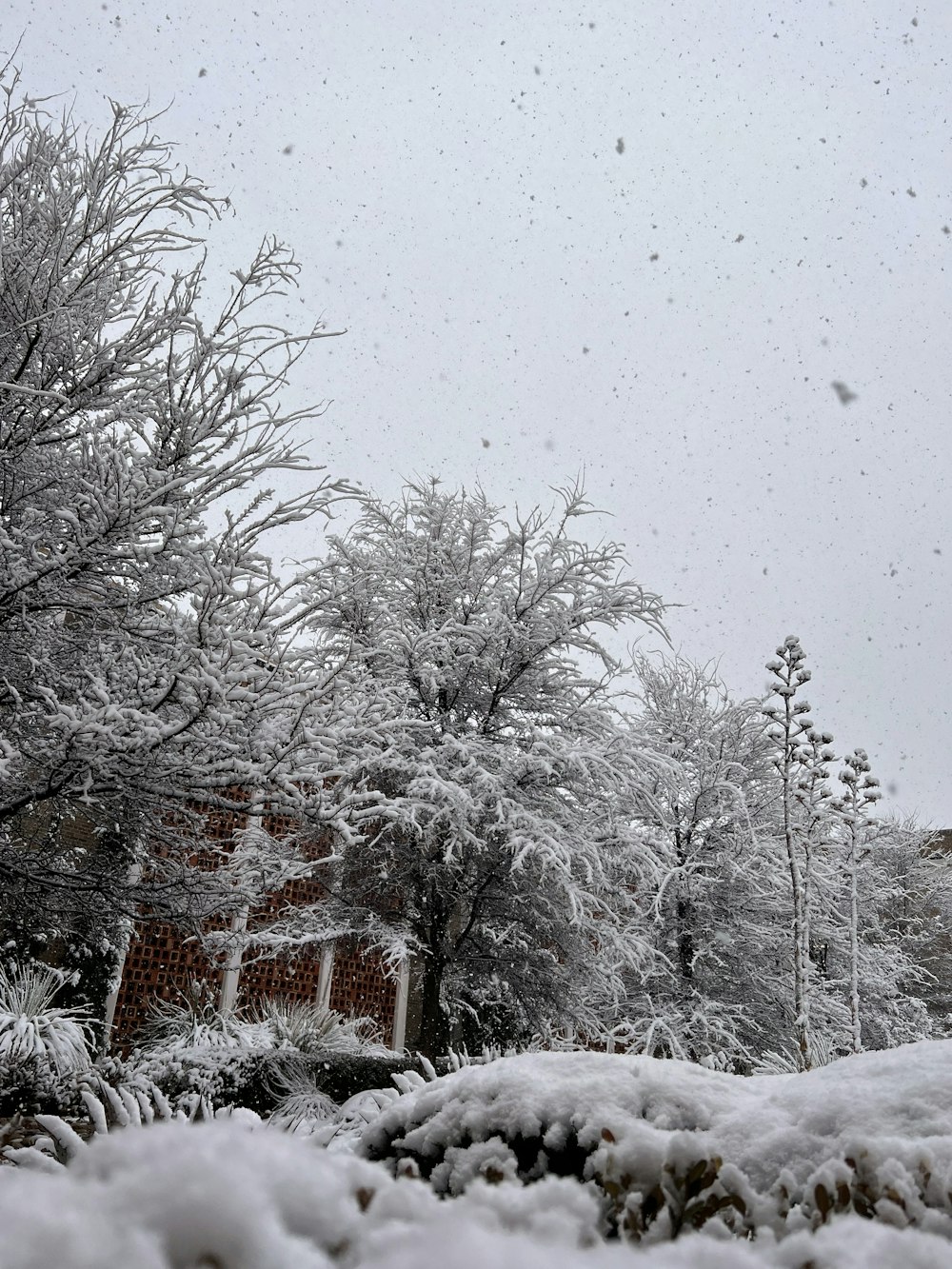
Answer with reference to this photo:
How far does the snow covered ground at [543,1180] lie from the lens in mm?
965

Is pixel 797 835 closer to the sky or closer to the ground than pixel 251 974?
closer to the sky

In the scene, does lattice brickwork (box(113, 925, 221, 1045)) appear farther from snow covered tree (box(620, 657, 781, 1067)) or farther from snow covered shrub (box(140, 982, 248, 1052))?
snow covered tree (box(620, 657, 781, 1067))

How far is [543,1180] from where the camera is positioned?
1848mm

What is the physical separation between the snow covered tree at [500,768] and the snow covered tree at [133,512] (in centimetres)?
331

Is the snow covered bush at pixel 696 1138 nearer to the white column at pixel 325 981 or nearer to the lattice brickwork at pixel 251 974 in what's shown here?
the lattice brickwork at pixel 251 974

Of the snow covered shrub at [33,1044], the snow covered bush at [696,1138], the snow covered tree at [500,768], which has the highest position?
the snow covered tree at [500,768]

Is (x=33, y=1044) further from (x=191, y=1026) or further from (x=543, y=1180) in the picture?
(x=543, y=1180)

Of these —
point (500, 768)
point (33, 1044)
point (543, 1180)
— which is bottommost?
point (33, 1044)

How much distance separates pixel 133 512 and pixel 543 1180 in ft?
14.5

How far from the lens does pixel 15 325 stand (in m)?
5.52

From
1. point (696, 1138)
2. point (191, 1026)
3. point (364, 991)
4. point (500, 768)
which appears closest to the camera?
point (696, 1138)

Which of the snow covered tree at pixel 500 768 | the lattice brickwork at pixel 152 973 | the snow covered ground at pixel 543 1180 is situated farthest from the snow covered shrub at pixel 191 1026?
the snow covered ground at pixel 543 1180

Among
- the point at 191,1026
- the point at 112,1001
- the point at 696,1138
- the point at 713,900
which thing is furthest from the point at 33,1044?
the point at 713,900

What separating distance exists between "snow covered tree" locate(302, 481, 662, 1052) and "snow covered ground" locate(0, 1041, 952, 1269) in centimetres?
622
